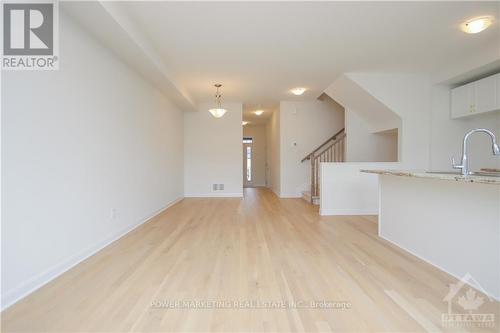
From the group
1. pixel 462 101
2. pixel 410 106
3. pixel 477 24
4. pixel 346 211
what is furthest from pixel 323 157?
pixel 477 24

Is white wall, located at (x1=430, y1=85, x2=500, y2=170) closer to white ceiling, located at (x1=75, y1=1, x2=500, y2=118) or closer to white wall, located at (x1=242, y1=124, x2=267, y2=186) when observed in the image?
white ceiling, located at (x1=75, y1=1, x2=500, y2=118)

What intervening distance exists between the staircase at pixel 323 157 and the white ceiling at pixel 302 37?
6.10 ft

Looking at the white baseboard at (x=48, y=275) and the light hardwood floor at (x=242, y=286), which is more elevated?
the white baseboard at (x=48, y=275)

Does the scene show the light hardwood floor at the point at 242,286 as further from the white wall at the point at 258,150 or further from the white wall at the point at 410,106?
the white wall at the point at 258,150

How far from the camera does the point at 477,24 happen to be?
312 centimetres

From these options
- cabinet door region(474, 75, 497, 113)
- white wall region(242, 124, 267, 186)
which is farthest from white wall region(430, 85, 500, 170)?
white wall region(242, 124, 267, 186)

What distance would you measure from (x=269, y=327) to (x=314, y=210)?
4091 mm

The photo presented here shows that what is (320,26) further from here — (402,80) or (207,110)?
(207,110)

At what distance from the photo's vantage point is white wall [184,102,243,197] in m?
7.63

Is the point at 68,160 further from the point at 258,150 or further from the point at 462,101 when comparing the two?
the point at 258,150

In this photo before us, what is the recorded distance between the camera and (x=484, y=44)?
12.6ft

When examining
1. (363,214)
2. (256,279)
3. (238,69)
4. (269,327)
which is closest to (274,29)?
(238,69)

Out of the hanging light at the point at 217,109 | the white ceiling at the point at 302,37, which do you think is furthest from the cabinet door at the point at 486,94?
the hanging light at the point at 217,109

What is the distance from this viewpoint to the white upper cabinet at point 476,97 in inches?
159
